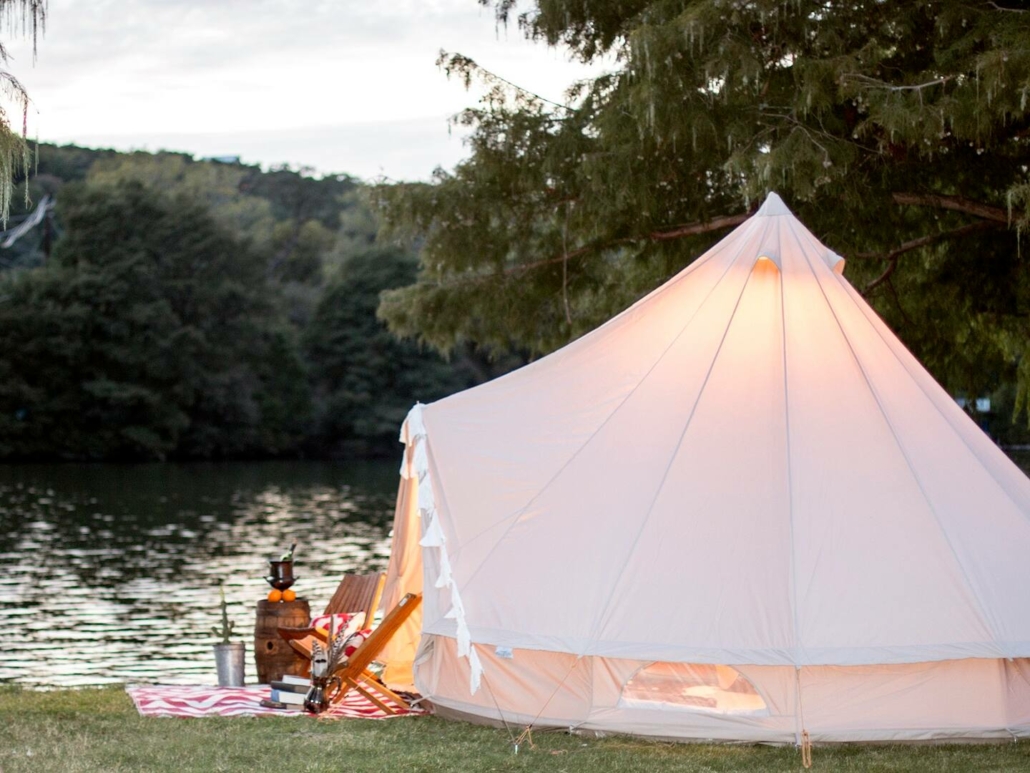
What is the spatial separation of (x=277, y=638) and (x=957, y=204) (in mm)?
5853

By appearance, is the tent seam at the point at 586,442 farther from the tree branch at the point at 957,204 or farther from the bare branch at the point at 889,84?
the tree branch at the point at 957,204

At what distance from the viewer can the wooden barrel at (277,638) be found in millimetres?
9156

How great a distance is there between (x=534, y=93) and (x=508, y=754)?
6.79m

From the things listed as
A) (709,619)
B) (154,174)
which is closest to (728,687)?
(709,619)

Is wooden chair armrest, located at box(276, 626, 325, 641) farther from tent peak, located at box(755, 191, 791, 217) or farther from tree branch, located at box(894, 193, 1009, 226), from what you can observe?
tree branch, located at box(894, 193, 1009, 226)

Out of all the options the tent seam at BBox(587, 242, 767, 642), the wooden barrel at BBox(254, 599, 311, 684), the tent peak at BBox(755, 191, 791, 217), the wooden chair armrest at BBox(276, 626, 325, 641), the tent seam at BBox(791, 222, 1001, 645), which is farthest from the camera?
the wooden barrel at BBox(254, 599, 311, 684)

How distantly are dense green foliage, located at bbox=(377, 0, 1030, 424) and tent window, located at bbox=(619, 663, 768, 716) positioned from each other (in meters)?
3.45

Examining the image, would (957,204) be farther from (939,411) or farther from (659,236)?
(939,411)

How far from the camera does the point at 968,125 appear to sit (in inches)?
320

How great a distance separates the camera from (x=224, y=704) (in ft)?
26.2

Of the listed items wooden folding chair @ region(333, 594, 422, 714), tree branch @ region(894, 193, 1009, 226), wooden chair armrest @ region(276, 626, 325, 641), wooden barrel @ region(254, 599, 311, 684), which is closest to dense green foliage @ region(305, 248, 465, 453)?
tree branch @ region(894, 193, 1009, 226)

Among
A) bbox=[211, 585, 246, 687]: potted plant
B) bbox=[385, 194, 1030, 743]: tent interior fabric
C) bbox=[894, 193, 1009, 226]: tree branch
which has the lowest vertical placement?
bbox=[211, 585, 246, 687]: potted plant

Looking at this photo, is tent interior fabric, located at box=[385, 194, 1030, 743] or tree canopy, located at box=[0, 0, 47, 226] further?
tent interior fabric, located at box=[385, 194, 1030, 743]

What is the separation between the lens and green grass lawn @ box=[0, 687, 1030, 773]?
590 centimetres
